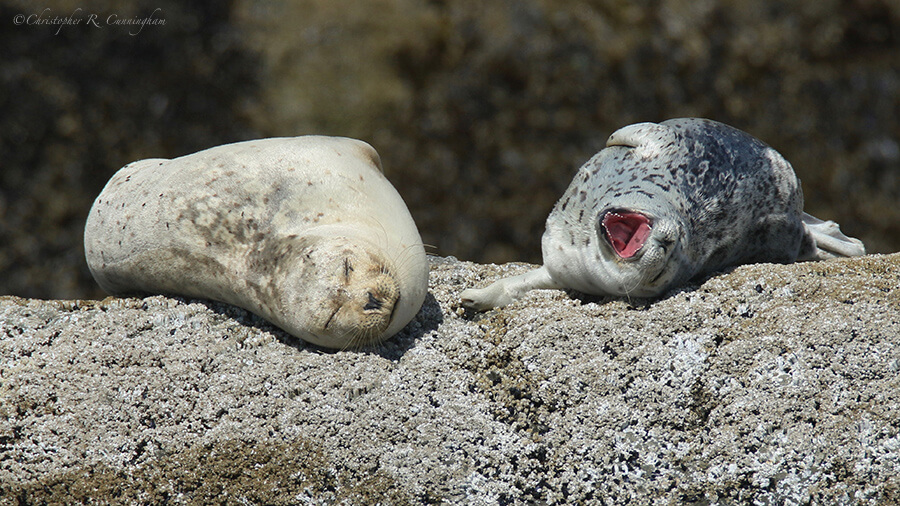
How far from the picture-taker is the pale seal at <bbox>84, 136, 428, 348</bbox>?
3123mm

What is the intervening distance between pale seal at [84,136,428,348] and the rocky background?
339 cm

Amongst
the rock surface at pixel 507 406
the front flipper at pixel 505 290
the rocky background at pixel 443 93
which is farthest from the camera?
the rocky background at pixel 443 93

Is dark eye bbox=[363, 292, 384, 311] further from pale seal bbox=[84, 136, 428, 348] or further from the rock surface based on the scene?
the rock surface

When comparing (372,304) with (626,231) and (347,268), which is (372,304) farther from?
(626,231)

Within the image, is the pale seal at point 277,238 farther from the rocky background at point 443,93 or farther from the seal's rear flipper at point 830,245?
the rocky background at point 443,93

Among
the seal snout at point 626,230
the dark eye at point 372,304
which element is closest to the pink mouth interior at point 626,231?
the seal snout at point 626,230

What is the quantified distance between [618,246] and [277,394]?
140cm

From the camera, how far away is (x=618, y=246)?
10.5 feet

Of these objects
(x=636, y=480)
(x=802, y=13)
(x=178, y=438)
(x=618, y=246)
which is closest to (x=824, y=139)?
(x=802, y=13)

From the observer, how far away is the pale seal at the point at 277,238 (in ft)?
10.2

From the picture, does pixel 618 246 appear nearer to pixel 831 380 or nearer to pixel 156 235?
pixel 831 380

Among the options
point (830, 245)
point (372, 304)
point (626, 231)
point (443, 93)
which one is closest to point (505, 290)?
point (626, 231)

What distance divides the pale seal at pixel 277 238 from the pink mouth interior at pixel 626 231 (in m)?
0.77

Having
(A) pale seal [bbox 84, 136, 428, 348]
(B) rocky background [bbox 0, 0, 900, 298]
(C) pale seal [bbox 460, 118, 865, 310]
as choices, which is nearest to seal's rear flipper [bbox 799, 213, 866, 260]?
(C) pale seal [bbox 460, 118, 865, 310]
